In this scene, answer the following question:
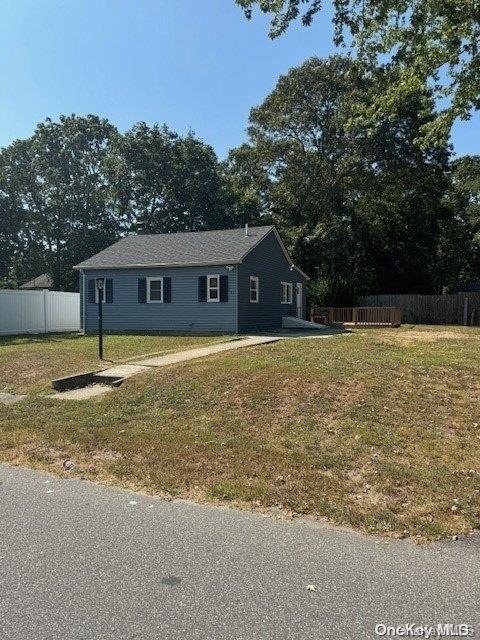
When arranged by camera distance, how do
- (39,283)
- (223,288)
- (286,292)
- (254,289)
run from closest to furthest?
(223,288), (254,289), (286,292), (39,283)

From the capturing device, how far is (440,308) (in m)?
28.8

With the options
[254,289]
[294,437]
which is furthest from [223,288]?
[294,437]

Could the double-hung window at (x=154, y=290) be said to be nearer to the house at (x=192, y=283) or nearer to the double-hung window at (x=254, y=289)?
the house at (x=192, y=283)

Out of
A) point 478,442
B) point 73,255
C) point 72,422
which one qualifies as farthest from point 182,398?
point 73,255

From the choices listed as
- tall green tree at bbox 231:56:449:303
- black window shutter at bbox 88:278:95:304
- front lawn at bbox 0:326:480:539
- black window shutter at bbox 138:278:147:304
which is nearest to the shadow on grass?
black window shutter at bbox 88:278:95:304

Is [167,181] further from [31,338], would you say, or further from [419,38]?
[419,38]

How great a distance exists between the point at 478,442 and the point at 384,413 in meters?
1.21

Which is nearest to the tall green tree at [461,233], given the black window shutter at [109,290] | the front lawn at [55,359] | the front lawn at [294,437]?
the black window shutter at [109,290]

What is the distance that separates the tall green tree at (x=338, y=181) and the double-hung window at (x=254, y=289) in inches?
391

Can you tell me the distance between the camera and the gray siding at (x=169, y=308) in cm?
2006

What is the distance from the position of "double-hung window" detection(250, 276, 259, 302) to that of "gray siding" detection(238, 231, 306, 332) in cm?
17

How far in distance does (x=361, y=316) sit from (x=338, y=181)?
10.6 metres

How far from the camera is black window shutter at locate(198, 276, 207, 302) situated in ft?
67.1

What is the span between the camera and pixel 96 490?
476cm
